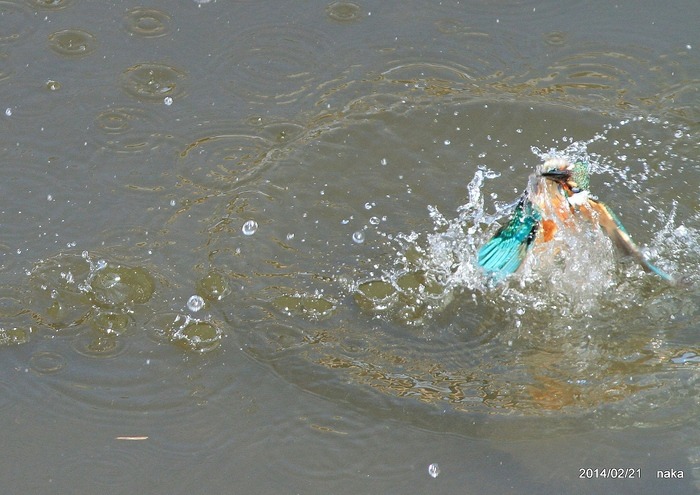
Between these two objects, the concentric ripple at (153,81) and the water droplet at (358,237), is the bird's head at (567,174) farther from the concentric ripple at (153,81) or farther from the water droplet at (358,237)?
the concentric ripple at (153,81)

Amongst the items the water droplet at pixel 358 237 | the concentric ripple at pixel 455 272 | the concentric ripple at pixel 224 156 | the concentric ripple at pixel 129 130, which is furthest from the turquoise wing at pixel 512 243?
the concentric ripple at pixel 129 130

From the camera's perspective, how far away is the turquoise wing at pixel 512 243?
159 inches

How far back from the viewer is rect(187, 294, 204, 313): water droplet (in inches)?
167

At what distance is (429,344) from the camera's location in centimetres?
411

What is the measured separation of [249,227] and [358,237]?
1.73 feet

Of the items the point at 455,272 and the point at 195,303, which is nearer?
the point at 195,303

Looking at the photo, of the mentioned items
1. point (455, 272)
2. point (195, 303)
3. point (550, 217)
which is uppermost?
point (550, 217)

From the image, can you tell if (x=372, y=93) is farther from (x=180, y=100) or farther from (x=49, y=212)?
(x=49, y=212)

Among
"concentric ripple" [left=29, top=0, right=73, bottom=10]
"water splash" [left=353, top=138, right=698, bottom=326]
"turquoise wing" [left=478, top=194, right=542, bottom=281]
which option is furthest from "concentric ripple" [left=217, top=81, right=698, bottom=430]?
"concentric ripple" [left=29, top=0, right=73, bottom=10]

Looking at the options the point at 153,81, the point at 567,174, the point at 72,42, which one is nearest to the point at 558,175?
the point at 567,174

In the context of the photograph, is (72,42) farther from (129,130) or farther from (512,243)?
(512,243)

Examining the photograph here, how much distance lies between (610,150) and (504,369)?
1.64 metres

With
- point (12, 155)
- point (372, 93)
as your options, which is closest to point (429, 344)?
point (372, 93)

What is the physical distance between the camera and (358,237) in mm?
4625
